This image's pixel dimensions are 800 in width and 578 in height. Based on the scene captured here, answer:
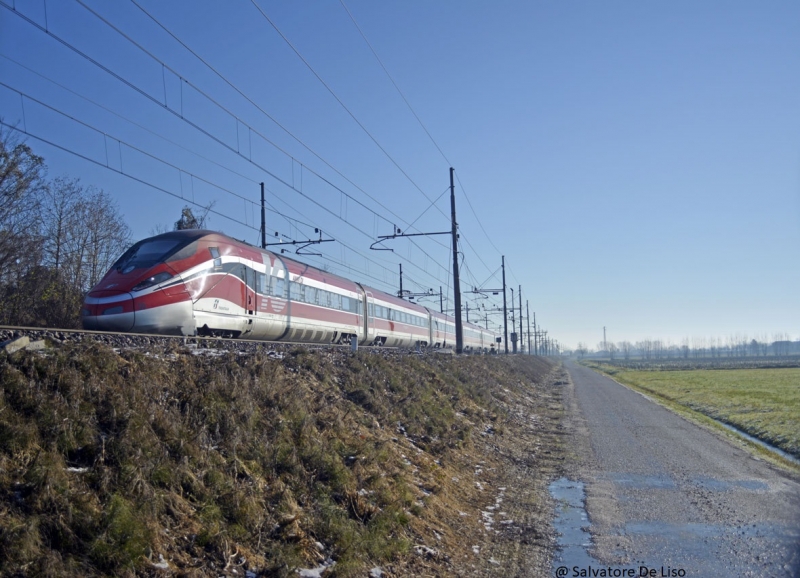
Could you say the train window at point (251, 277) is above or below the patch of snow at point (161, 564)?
above

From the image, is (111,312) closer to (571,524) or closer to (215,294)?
(215,294)

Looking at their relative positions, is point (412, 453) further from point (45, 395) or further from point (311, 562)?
point (45, 395)

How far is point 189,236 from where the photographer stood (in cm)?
1568

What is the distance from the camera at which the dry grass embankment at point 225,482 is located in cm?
529

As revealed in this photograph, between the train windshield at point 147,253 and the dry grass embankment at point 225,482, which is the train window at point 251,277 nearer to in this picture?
the train windshield at point 147,253

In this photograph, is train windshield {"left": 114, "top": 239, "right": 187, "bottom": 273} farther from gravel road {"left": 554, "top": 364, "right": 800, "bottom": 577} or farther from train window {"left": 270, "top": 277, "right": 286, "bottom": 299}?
gravel road {"left": 554, "top": 364, "right": 800, "bottom": 577}

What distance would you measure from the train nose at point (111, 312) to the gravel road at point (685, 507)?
9930mm

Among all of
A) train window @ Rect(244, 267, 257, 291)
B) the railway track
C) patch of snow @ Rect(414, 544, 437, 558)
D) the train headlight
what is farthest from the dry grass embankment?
train window @ Rect(244, 267, 257, 291)

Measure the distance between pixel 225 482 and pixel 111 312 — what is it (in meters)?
8.45

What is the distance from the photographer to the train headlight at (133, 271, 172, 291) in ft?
45.4

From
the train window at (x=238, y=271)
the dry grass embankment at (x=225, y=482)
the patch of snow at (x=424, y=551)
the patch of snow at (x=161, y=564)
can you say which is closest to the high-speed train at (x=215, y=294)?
the train window at (x=238, y=271)

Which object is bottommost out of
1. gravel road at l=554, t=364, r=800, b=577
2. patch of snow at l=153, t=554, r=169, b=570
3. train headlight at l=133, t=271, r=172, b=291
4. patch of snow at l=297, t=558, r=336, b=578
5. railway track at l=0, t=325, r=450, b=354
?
gravel road at l=554, t=364, r=800, b=577

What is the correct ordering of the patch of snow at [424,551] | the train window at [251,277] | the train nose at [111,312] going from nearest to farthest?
1. the patch of snow at [424,551]
2. the train nose at [111,312]
3. the train window at [251,277]

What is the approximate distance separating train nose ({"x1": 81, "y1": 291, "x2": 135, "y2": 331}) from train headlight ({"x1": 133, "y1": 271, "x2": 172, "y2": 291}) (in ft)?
0.92
